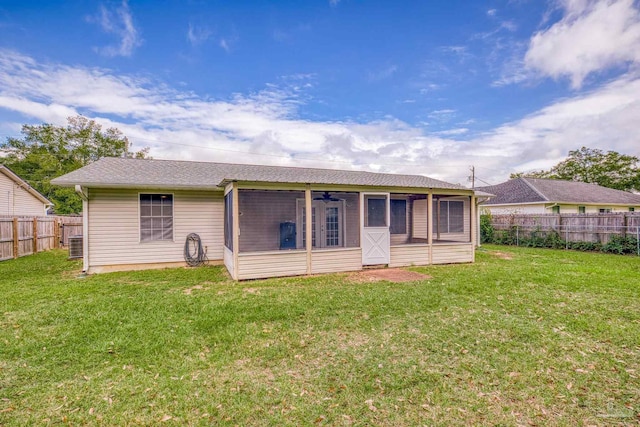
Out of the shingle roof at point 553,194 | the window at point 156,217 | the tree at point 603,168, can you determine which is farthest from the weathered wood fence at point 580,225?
the tree at point 603,168

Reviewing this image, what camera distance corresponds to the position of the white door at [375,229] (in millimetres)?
8531

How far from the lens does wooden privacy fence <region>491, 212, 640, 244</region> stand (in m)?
11.5

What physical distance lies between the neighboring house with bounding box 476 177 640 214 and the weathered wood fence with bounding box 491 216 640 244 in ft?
14.9

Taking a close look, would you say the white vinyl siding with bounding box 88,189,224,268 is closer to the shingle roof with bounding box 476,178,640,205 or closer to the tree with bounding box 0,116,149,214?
the shingle roof with bounding box 476,178,640,205

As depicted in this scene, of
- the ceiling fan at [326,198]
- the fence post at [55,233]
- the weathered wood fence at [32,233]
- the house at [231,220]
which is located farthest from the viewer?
the fence post at [55,233]

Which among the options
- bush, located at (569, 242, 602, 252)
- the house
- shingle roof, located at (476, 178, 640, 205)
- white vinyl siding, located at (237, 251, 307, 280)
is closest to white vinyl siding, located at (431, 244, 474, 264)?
the house

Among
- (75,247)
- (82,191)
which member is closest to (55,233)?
(75,247)

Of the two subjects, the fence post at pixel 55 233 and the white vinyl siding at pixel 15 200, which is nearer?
the fence post at pixel 55 233

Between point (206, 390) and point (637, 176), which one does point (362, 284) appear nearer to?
point (206, 390)

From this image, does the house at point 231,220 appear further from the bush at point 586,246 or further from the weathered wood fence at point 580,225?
the weathered wood fence at point 580,225

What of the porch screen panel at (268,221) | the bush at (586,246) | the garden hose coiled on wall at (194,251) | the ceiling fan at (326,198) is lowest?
the bush at (586,246)

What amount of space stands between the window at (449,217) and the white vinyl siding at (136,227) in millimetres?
8830

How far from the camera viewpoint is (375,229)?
855 centimetres

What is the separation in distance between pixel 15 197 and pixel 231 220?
53.7 feet
